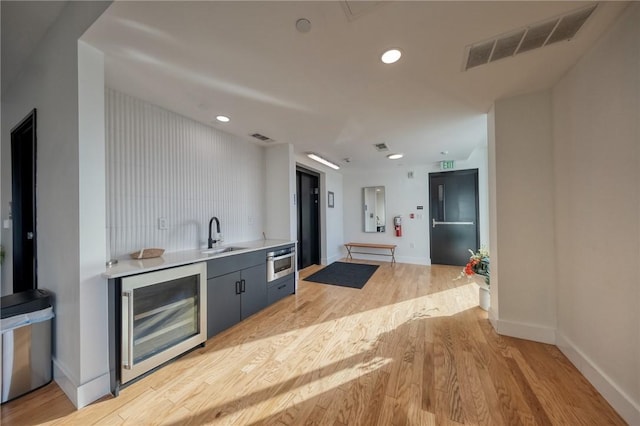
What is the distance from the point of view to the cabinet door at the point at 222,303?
219 cm

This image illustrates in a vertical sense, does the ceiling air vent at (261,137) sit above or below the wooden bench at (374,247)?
above

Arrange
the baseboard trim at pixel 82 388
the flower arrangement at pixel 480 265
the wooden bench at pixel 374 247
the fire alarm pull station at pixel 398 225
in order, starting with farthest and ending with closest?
the fire alarm pull station at pixel 398 225
the wooden bench at pixel 374 247
the flower arrangement at pixel 480 265
the baseboard trim at pixel 82 388

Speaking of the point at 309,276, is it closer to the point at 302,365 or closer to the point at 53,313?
the point at 302,365

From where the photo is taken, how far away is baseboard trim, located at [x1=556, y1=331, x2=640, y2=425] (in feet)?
4.22

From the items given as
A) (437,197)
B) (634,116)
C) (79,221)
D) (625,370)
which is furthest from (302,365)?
(437,197)

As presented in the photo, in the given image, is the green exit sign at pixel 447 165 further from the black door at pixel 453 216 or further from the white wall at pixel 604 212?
the white wall at pixel 604 212

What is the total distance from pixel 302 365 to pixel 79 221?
185 cm

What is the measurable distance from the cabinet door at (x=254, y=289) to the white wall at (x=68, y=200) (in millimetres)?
1197

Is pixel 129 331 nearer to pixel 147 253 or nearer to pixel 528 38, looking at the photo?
pixel 147 253

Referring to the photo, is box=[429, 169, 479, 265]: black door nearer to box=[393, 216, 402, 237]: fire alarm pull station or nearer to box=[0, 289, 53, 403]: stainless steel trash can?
box=[393, 216, 402, 237]: fire alarm pull station

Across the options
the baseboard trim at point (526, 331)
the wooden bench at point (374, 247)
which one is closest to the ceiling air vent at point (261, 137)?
the wooden bench at point (374, 247)

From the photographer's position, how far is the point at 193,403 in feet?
4.84

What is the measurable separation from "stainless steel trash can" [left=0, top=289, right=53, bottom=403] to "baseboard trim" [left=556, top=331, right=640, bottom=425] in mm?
3700

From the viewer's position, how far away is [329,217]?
560 cm
